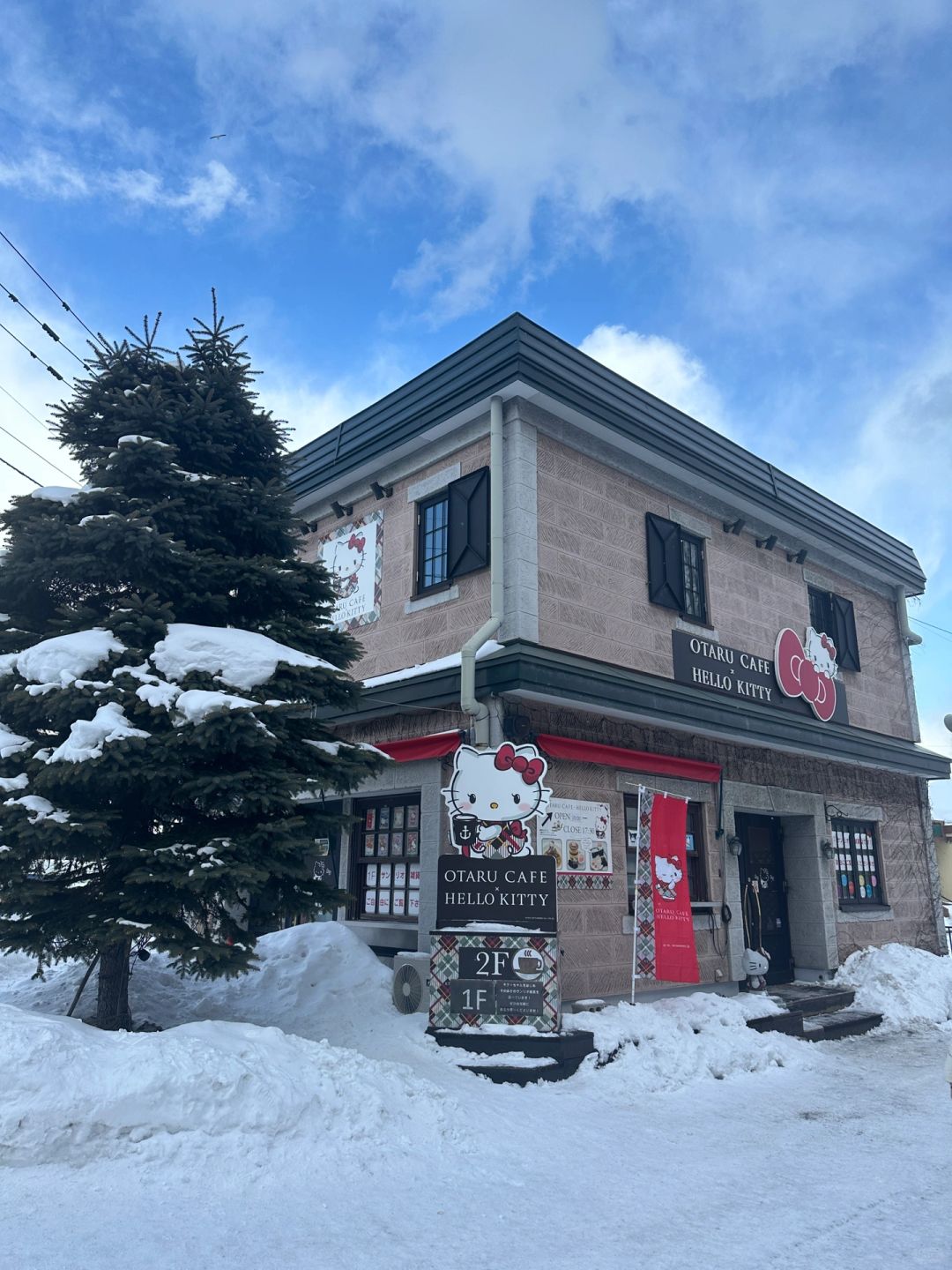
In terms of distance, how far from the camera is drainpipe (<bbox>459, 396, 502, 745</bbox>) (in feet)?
31.1

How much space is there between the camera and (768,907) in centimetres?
1377

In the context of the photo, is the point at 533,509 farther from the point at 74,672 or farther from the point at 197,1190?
the point at 197,1190

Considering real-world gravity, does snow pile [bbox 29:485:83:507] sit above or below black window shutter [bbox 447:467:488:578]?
below

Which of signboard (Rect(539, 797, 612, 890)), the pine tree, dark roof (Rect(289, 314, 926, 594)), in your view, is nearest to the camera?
the pine tree

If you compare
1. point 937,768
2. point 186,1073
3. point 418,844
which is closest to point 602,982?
point 418,844

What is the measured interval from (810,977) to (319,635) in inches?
372

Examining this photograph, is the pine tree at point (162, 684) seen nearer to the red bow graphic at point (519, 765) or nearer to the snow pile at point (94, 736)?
the snow pile at point (94, 736)

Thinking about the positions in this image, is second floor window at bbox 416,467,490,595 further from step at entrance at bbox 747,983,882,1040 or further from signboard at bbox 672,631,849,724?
step at entrance at bbox 747,983,882,1040

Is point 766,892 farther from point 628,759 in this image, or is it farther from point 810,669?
point 628,759

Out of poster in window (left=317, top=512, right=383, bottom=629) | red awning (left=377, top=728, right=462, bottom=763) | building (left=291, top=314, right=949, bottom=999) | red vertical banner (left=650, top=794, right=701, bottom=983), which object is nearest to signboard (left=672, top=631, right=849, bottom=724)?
building (left=291, top=314, right=949, bottom=999)

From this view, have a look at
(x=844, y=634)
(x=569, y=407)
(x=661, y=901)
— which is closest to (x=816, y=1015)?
(x=661, y=901)

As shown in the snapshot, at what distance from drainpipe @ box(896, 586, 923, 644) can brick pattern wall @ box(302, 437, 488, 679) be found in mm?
10338

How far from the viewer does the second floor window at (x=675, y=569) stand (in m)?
12.0

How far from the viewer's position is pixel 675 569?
1243 centimetres
